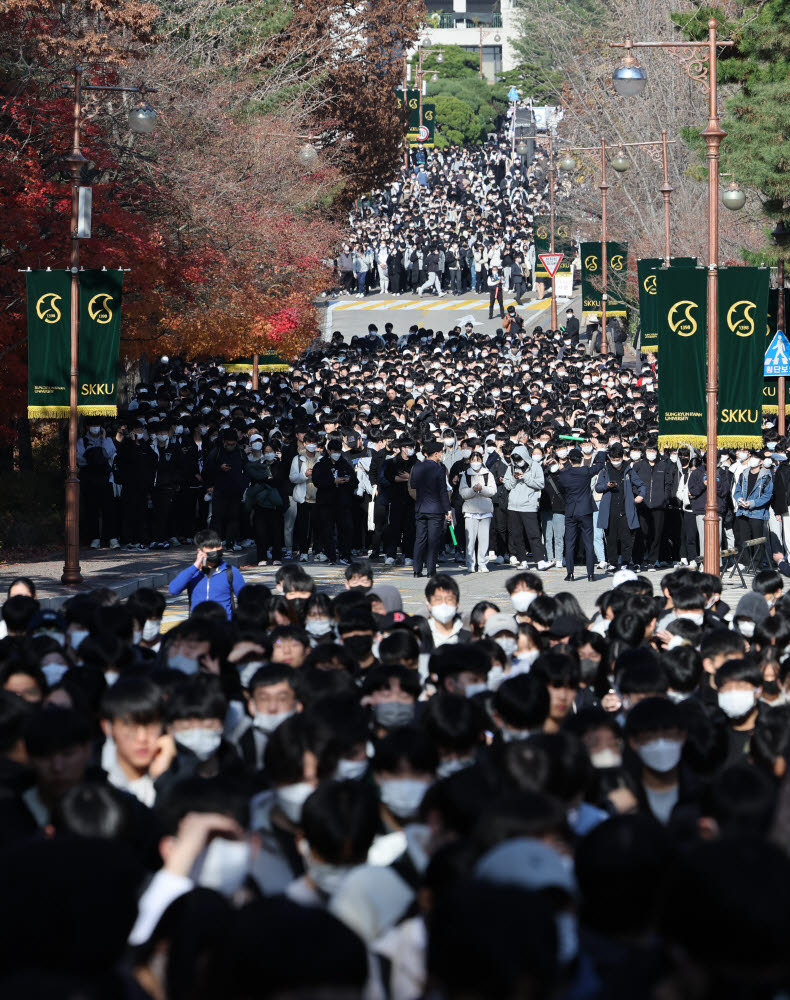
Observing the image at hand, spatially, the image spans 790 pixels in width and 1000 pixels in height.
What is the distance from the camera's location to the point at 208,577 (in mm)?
11359

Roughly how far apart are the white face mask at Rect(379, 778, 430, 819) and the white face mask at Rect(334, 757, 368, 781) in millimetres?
A: 191

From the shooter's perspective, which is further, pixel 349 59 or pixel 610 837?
pixel 349 59

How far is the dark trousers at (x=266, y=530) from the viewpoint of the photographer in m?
22.4

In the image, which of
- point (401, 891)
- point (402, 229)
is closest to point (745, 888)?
point (401, 891)

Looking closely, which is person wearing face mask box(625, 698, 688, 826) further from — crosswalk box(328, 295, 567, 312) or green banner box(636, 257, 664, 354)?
crosswalk box(328, 295, 567, 312)

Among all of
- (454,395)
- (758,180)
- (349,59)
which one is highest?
(349,59)

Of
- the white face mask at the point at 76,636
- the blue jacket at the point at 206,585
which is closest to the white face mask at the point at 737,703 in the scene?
the white face mask at the point at 76,636

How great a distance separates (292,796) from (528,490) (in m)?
16.5

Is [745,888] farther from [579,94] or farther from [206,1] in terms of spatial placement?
[579,94]

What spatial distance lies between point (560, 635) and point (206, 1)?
27.7 m

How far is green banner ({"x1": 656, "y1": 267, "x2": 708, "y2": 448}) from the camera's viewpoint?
1794cm

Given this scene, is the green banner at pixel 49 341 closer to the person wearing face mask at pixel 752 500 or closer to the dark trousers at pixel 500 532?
the dark trousers at pixel 500 532

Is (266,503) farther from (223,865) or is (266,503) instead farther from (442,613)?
(223,865)

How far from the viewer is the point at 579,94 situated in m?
59.5
